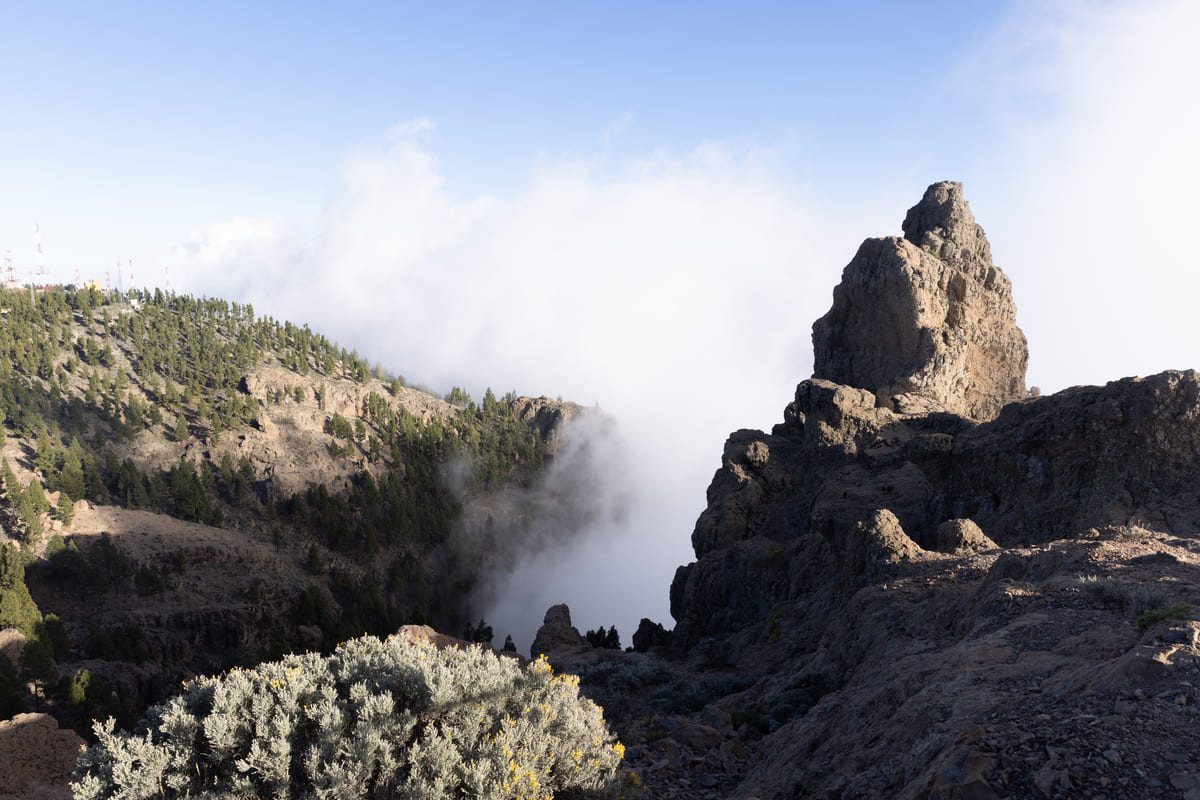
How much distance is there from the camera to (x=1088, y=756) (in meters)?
6.33

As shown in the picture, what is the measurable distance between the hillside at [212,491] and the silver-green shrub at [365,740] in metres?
32.7

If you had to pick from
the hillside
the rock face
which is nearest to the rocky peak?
the rock face

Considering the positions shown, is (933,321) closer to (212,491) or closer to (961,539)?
(961,539)

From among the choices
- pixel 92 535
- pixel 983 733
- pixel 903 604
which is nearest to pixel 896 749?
pixel 983 733

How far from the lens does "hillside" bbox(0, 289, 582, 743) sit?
1841 inches

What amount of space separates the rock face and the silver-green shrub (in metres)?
30.7

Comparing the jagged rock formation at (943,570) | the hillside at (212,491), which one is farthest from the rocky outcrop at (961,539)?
the hillside at (212,491)

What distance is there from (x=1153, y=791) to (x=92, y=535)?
64.8m

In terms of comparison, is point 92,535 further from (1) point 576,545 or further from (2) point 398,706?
(1) point 576,545

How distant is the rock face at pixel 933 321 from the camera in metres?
35.9

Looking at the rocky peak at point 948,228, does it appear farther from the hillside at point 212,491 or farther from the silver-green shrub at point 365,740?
the hillside at point 212,491

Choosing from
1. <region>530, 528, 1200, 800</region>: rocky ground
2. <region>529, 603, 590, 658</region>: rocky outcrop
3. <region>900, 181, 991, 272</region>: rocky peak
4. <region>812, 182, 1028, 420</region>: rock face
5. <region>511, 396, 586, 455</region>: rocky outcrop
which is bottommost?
<region>530, 528, 1200, 800</region>: rocky ground

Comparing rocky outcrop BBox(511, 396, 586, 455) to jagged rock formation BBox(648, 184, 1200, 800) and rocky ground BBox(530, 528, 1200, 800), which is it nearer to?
jagged rock formation BBox(648, 184, 1200, 800)

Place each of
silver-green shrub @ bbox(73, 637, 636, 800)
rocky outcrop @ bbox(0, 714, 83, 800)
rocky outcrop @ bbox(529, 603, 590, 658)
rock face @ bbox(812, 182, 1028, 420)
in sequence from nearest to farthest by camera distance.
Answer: silver-green shrub @ bbox(73, 637, 636, 800)
rocky outcrop @ bbox(0, 714, 83, 800)
rock face @ bbox(812, 182, 1028, 420)
rocky outcrop @ bbox(529, 603, 590, 658)
